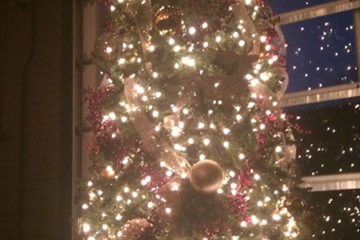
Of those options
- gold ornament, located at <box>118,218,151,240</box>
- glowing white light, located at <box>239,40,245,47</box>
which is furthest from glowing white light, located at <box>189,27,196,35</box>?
gold ornament, located at <box>118,218,151,240</box>

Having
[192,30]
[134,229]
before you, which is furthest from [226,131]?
[134,229]

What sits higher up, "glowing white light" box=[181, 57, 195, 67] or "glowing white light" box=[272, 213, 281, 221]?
"glowing white light" box=[181, 57, 195, 67]

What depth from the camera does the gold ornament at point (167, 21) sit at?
2.70 meters

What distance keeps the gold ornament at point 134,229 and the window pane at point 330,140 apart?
5.22 feet

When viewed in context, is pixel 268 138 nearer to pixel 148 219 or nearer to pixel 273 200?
pixel 273 200

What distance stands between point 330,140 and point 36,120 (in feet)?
7.96

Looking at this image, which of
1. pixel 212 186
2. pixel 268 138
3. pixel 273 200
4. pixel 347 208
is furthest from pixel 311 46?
pixel 212 186

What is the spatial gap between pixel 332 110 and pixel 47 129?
235cm

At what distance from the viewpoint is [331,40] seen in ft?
13.2

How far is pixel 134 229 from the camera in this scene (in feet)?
8.39

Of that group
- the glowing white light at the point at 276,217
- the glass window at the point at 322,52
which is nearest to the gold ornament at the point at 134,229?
the glowing white light at the point at 276,217

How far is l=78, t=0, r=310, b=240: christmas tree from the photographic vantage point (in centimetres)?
254

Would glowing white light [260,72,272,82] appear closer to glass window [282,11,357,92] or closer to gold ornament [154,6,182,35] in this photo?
gold ornament [154,6,182,35]

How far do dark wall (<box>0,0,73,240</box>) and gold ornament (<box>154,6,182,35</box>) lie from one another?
1616 mm
